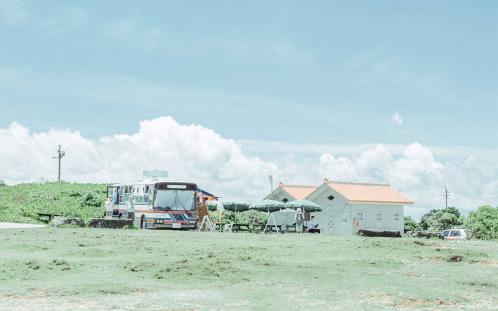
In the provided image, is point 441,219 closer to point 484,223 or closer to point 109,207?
point 484,223

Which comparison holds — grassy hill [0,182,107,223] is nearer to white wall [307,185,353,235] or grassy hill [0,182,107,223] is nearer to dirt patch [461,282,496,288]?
white wall [307,185,353,235]

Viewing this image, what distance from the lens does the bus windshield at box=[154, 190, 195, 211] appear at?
39.2 m

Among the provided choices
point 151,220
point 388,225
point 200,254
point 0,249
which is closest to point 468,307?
point 200,254

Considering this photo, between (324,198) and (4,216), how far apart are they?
29.9 metres

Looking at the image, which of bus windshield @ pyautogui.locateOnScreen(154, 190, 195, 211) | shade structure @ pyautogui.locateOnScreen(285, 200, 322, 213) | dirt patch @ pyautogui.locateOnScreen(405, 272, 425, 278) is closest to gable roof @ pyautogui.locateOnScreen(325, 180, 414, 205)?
shade structure @ pyautogui.locateOnScreen(285, 200, 322, 213)

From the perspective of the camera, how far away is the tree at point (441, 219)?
66.2 m

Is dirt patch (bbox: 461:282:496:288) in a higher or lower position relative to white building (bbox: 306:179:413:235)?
lower

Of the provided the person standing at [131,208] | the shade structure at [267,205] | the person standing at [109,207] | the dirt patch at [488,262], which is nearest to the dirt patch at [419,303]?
the dirt patch at [488,262]

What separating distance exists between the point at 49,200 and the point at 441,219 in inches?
1483

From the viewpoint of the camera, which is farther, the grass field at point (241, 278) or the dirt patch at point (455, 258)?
the dirt patch at point (455, 258)

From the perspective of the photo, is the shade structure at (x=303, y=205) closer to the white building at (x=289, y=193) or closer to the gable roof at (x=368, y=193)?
the gable roof at (x=368, y=193)

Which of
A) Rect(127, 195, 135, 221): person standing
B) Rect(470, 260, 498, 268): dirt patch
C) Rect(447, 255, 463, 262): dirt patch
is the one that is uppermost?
Rect(127, 195, 135, 221): person standing

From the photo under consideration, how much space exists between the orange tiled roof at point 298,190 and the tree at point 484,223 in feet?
92.2

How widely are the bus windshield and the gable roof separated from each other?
27.4 m
